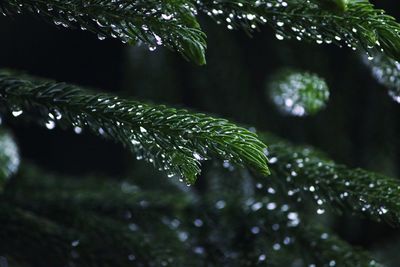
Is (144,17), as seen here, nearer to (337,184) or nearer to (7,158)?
(337,184)

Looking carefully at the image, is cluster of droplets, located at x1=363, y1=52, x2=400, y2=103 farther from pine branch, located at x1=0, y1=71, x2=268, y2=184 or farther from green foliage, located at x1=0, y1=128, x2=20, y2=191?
green foliage, located at x1=0, y1=128, x2=20, y2=191

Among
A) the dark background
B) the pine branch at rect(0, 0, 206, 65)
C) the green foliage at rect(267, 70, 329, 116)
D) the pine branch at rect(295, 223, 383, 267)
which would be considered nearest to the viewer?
the pine branch at rect(0, 0, 206, 65)

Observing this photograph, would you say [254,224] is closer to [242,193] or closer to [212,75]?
[242,193]

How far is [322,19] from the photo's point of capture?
1.96 ft

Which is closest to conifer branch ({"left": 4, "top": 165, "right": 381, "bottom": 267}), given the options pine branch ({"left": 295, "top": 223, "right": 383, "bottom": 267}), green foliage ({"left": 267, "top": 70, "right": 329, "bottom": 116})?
pine branch ({"left": 295, "top": 223, "right": 383, "bottom": 267})

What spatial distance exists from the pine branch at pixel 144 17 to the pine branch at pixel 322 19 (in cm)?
6

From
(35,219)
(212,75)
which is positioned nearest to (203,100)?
(212,75)

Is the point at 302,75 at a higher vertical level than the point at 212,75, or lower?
higher

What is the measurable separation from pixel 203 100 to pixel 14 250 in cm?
53

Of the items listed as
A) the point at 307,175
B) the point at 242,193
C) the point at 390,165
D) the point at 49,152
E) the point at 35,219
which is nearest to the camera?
the point at 307,175

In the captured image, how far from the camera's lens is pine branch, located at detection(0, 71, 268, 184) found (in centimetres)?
58

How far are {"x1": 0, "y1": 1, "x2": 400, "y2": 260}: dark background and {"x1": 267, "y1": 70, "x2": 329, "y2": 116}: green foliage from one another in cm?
16

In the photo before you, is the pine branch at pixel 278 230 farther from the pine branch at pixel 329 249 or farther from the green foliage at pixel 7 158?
the green foliage at pixel 7 158

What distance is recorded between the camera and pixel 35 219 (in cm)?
83
